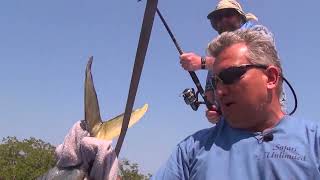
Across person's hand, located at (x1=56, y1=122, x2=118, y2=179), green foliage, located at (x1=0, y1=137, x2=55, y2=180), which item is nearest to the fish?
person's hand, located at (x1=56, y1=122, x2=118, y2=179)

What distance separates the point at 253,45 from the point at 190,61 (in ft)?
5.67

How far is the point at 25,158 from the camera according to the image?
29031 millimetres

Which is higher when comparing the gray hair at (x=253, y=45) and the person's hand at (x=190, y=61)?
the person's hand at (x=190, y=61)

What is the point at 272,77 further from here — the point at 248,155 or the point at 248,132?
the point at 248,155

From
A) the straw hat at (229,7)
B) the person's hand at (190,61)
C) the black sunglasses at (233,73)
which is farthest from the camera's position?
the straw hat at (229,7)

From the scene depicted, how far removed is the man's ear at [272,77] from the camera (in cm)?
264

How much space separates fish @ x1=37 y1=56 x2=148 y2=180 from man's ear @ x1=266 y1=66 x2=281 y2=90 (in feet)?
3.14

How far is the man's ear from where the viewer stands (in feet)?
8.67

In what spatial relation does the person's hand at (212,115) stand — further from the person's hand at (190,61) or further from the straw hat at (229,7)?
the straw hat at (229,7)

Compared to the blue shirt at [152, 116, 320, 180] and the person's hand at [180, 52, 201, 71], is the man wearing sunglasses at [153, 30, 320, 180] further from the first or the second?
the person's hand at [180, 52, 201, 71]

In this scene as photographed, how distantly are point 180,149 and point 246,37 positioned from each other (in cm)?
67

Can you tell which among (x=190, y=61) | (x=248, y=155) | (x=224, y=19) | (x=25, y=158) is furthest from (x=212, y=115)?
(x=25, y=158)

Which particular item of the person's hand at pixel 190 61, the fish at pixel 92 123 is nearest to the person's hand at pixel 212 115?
the person's hand at pixel 190 61

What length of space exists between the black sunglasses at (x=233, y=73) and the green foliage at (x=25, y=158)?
2343 cm
